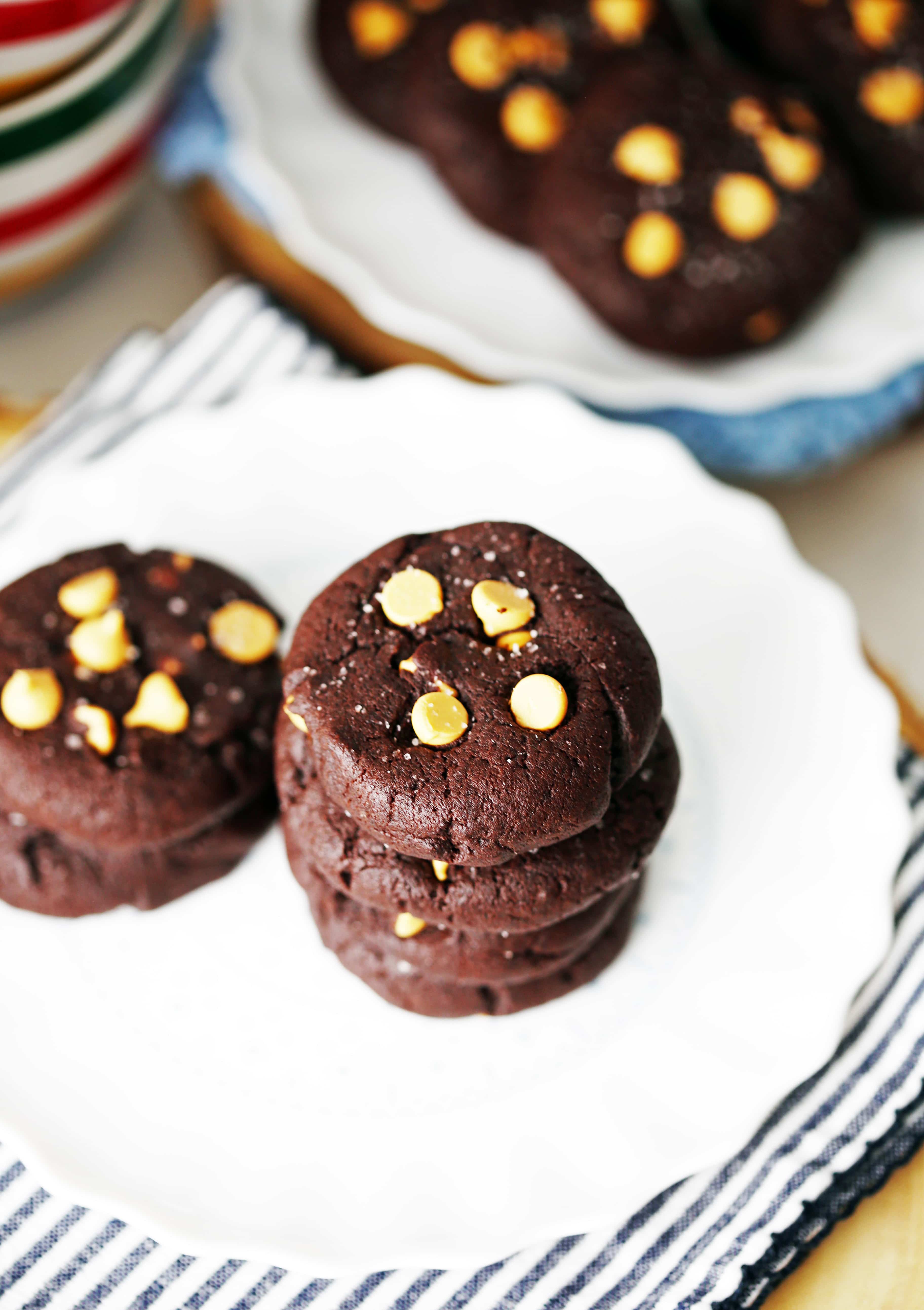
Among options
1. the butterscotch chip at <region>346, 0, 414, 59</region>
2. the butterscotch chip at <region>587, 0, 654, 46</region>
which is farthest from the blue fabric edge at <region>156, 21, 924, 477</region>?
the butterscotch chip at <region>587, 0, 654, 46</region>

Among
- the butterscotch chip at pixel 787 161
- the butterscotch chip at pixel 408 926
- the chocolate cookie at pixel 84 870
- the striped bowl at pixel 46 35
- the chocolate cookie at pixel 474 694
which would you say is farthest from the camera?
the butterscotch chip at pixel 787 161

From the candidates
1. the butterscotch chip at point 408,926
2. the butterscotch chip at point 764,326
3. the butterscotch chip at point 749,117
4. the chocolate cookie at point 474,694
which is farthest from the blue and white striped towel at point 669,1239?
the butterscotch chip at point 749,117

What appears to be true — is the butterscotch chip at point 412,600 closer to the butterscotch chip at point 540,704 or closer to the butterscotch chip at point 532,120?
the butterscotch chip at point 540,704

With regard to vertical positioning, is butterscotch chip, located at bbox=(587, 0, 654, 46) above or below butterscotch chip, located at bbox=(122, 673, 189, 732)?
below

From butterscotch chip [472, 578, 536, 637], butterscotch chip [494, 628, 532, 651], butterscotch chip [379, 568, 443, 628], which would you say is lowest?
butterscotch chip [494, 628, 532, 651]

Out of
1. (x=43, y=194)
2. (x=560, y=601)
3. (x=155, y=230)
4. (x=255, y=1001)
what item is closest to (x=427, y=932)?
(x=255, y=1001)

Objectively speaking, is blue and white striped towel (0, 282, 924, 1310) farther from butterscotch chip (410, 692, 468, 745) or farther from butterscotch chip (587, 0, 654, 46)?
butterscotch chip (587, 0, 654, 46)
